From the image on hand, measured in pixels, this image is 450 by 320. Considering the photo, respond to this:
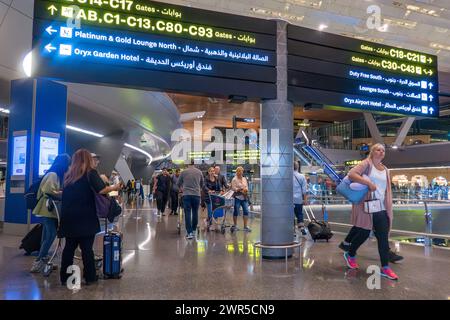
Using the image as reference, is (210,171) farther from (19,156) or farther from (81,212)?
(81,212)

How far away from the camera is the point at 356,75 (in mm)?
6363

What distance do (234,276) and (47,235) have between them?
2.53 metres

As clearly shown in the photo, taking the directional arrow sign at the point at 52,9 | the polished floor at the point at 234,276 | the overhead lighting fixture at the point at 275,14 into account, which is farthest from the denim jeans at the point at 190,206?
the overhead lighting fixture at the point at 275,14

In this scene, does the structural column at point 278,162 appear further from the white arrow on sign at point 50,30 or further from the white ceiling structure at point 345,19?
the white ceiling structure at point 345,19

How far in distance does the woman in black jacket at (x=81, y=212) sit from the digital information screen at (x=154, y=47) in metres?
1.26

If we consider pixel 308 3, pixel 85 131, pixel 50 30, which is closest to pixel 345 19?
pixel 308 3

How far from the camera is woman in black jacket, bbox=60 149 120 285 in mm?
4254

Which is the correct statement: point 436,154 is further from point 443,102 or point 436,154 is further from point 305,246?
point 305,246

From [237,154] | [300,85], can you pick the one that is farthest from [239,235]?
[237,154]

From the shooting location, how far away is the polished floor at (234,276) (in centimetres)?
400

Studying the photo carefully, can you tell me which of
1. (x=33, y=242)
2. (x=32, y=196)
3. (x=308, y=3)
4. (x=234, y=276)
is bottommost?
(x=234, y=276)

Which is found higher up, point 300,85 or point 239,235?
point 300,85

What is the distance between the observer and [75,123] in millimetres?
15305
